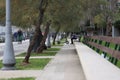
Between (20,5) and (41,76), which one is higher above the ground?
(20,5)

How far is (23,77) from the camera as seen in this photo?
14.3 metres

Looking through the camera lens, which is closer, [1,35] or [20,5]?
[20,5]

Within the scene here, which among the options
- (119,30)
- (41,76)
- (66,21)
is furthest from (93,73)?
(119,30)

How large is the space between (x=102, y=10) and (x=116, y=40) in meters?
37.9

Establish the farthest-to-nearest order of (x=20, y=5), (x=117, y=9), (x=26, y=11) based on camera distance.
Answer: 1. (x=117, y=9)
2. (x=26, y=11)
3. (x=20, y=5)

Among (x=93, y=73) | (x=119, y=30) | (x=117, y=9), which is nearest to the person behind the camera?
(x=93, y=73)

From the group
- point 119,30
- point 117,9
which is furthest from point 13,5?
point 119,30

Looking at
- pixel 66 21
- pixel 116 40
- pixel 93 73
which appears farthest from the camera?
pixel 66 21

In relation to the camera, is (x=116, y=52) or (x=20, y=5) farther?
(x=20, y=5)

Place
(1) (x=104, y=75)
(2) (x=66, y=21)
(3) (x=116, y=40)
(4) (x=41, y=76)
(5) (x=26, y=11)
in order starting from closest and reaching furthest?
(1) (x=104, y=75), (4) (x=41, y=76), (3) (x=116, y=40), (5) (x=26, y=11), (2) (x=66, y=21)

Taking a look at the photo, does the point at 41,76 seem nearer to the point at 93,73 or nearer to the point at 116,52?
the point at 116,52

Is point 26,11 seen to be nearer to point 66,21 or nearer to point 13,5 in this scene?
point 13,5

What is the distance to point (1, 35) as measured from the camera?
75.4m

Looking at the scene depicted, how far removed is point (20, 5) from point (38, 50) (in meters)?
7.96
